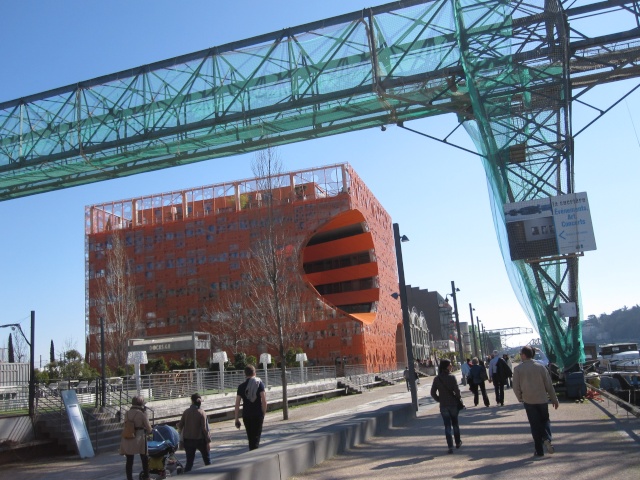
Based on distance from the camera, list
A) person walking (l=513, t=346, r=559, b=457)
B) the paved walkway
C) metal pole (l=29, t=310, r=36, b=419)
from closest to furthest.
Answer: the paved walkway < person walking (l=513, t=346, r=559, b=457) < metal pole (l=29, t=310, r=36, b=419)

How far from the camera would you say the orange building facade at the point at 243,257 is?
6525 centimetres

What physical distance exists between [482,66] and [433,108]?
63.3 inches

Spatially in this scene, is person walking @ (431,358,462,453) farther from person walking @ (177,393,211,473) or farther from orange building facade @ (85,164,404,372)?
orange building facade @ (85,164,404,372)

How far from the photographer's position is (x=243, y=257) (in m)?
72.3

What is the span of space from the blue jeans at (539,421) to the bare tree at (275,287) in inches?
615

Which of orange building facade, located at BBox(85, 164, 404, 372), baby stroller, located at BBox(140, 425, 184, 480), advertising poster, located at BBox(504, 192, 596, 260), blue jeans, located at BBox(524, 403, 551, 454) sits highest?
orange building facade, located at BBox(85, 164, 404, 372)

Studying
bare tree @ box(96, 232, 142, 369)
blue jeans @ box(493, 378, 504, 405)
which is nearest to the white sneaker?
blue jeans @ box(493, 378, 504, 405)

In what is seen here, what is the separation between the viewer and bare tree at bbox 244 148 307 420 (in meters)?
24.9

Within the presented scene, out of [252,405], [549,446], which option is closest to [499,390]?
[549,446]

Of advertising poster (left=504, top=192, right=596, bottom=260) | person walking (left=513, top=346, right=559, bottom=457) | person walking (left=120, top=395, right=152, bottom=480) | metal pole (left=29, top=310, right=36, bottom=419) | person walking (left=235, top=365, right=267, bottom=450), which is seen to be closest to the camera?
person walking (left=513, top=346, right=559, bottom=457)

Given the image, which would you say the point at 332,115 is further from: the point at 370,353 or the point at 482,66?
the point at 370,353

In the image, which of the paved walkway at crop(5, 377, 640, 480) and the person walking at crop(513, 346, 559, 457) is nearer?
the paved walkway at crop(5, 377, 640, 480)

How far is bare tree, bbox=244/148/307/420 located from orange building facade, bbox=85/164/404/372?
4317 millimetres

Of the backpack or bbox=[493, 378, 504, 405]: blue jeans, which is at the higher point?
the backpack
